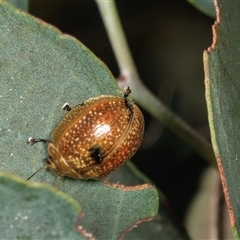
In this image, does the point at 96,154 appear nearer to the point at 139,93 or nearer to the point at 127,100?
the point at 127,100

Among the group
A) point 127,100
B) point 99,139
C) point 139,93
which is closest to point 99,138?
point 99,139

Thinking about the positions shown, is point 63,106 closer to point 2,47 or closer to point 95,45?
point 2,47

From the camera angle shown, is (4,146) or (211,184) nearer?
(4,146)

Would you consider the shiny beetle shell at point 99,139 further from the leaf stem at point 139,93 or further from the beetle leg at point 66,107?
the leaf stem at point 139,93

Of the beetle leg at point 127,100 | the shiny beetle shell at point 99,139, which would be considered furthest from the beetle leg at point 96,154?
the beetle leg at point 127,100

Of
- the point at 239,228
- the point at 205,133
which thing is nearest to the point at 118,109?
the point at 239,228

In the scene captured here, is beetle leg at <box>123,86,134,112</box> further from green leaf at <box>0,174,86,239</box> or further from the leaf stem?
green leaf at <box>0,174,86,239</box>

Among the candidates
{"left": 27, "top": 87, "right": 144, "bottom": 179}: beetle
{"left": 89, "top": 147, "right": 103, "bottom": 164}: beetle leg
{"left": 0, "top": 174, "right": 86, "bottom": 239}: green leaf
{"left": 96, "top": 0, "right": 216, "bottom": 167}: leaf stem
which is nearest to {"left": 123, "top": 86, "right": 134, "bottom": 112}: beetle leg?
{"left": 27, "top": 87, "right": 144, "bottom": 179}: beetle
